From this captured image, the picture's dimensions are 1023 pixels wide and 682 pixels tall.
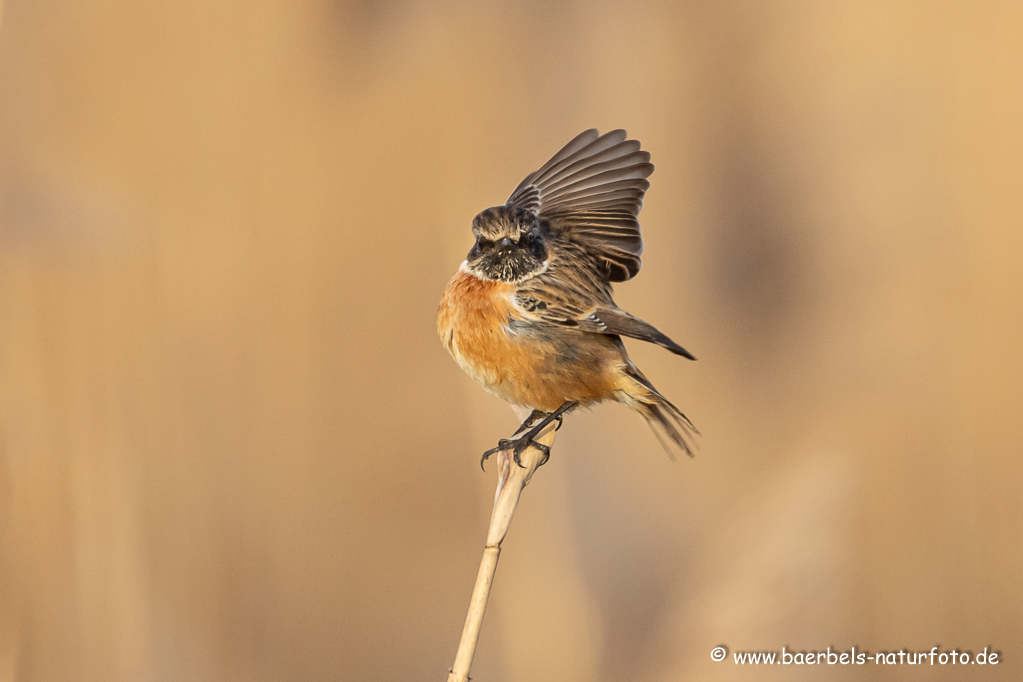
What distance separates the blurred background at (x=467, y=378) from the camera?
1.77m

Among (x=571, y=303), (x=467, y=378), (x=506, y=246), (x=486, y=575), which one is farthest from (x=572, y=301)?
(x=467, y=378)

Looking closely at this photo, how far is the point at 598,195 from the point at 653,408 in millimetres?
328

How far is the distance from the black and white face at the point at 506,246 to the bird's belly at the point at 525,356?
0.03 m

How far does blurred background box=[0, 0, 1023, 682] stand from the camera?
1.77 m

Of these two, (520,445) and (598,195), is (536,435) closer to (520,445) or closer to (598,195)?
(520,445)

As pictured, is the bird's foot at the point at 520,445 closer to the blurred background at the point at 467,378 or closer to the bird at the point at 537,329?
the bird at the point at 537,329

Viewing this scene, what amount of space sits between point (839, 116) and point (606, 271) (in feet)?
A: 2.91

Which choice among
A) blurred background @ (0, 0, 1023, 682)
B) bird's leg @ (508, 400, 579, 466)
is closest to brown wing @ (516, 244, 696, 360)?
bird's leg @ (508, 400, 579, 466)

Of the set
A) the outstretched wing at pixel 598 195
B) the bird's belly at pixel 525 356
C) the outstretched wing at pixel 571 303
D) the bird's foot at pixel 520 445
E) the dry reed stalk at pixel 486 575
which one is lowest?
the dry reed stalk at pixel 486 575

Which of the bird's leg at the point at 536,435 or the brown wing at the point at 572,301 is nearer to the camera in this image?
the brown wing at the point at 572,301

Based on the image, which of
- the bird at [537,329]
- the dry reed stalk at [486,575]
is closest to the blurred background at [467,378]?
the bird at [537,329]

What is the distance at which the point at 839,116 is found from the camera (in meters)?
1.89

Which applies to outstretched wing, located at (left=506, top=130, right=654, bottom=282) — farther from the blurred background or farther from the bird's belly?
the blurred background

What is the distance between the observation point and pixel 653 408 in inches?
47.5
